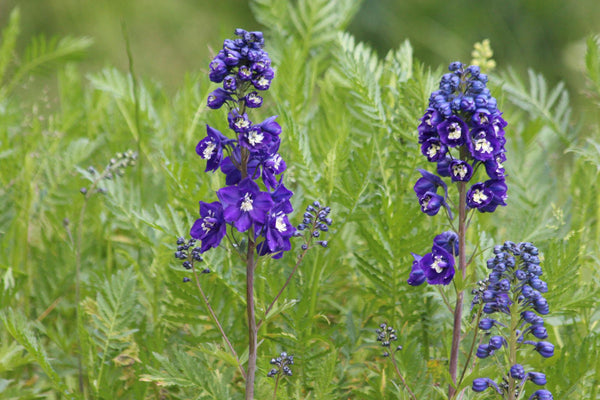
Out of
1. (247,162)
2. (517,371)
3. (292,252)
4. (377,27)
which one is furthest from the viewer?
(377,27)

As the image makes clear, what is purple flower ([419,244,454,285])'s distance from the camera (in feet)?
5.35

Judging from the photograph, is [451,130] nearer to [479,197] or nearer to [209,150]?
[479,197]

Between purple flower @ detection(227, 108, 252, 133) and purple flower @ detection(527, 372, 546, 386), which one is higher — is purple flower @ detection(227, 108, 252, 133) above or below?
above

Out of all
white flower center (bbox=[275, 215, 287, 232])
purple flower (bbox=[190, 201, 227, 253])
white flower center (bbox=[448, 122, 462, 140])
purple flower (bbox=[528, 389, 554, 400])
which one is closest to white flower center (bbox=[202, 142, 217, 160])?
purple flower (bbox=[190, 201, 227, 253])

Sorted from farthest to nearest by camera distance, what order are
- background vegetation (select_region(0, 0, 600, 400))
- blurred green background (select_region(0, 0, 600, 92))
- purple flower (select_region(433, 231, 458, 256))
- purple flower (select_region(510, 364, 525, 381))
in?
blurred green background (select_region(0, 0, 600, 92)) → background vegetation (select_region(0, 0, 600, 400)) → purple flower (select_region(433, 231, 458, 256)) → purple flower (select_region(510, 364, 525, 381))

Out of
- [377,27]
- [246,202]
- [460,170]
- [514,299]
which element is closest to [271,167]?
[246,202]

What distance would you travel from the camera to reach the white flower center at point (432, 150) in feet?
5.43

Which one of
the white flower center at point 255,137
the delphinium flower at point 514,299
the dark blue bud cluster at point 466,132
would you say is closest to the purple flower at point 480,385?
the delphinium flower at point 514,299

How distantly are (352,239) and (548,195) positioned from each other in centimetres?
80

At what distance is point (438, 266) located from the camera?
1631 mm

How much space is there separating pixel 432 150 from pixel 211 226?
21.8 inches

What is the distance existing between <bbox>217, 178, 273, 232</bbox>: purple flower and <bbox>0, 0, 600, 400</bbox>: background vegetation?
27 centimetres

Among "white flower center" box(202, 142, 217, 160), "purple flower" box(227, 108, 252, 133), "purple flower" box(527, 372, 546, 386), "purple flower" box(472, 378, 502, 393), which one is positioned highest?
"purple flower" box(227, 108, 252, 133)

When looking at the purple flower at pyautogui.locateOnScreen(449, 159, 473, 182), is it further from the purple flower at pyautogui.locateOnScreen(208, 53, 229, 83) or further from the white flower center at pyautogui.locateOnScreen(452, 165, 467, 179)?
the purple flower at pyautogui.locateOnScreen(208, 53, 229, 83)
